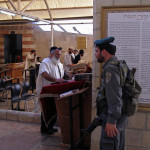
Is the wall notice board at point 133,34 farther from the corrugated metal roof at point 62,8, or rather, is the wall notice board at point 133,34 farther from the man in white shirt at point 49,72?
the corrugated metal roof at point 62,8

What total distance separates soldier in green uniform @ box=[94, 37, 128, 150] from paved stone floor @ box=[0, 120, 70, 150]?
62.0 inches

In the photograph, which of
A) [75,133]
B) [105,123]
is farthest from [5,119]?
[105,123]

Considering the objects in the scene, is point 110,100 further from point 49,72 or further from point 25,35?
point 25,35

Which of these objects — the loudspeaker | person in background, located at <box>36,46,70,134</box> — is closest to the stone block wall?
the loudspeaker

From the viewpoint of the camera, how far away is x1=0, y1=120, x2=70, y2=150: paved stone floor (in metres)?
4.25

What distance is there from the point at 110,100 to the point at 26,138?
2574 millimetres

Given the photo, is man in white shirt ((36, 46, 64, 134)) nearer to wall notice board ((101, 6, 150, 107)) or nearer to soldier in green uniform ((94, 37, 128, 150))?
wall notice board ((101, 6, 150, 107))

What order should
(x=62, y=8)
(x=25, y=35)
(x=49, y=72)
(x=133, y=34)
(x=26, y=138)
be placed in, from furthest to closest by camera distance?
1. (x=25, y=35)
2. (x=62, y=8)
3. (x=49, y=72)
4. (x=26, y=138)
5. (x=133, y=34)

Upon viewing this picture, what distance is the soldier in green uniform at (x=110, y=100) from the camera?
8.37 feet

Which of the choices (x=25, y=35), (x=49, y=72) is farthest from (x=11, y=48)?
(x=49, y=72)

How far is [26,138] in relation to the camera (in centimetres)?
466

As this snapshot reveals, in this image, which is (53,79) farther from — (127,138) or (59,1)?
(59,1)

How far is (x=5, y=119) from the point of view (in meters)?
5.84

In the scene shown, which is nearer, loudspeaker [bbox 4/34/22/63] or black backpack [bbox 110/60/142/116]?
black backpack [bbox 110/60/142/116]
